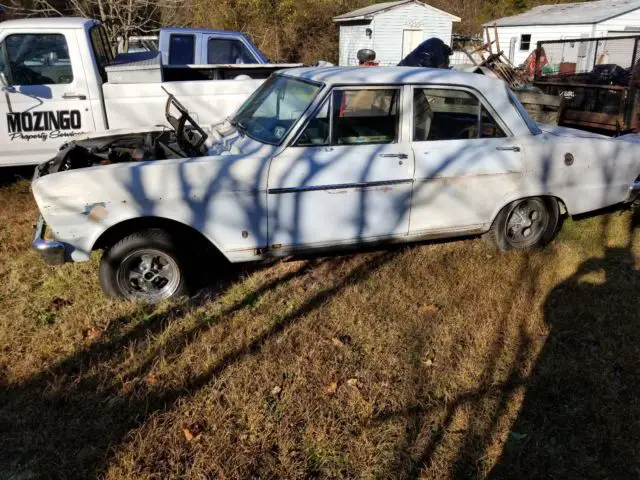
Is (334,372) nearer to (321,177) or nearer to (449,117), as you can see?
(321,177)

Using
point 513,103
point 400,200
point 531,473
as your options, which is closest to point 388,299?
point 400,200

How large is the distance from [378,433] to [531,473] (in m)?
0.79

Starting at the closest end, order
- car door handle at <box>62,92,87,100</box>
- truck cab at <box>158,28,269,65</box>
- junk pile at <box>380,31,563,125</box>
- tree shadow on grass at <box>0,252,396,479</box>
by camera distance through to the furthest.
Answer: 1. tree shadow on grass at <box>0,252,396,479</box>
2. car door handle at <box>62,92,87,100</box>
3. junk pile at <box>380,31,563,125</box>
4. truck cab at <box>158,28,269,65</box>

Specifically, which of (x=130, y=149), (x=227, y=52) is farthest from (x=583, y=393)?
(x=227, y=52)

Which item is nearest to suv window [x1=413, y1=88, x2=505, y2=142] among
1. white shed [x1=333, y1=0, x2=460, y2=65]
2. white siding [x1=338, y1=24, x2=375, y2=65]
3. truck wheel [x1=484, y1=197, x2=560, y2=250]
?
truck wheel [x1=484, y1=197, x2=560, y2=250]

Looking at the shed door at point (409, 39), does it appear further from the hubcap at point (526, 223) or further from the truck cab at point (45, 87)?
the hubcap at point (526, 223)

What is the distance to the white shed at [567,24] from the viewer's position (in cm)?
2510

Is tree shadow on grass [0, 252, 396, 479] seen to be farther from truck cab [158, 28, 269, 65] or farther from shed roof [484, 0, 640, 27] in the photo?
shed roof [484, 0, 640, 27]

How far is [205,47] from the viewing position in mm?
9586

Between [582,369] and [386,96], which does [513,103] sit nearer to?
[386,96]

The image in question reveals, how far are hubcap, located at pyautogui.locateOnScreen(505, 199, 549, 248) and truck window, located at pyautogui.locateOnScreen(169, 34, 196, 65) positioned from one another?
6771mm

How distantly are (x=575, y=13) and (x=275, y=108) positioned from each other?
2830 cm

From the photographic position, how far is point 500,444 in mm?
2945

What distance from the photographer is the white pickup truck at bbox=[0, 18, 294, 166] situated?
20.5 feet
